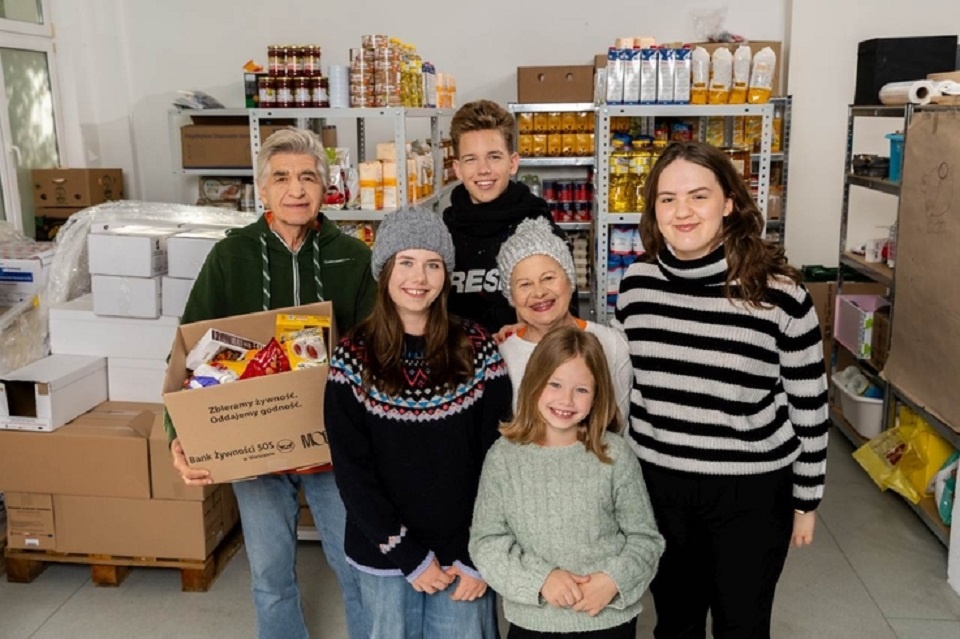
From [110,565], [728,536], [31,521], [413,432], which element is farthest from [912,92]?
[31,521]

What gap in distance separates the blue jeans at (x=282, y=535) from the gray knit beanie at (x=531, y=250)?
67cm

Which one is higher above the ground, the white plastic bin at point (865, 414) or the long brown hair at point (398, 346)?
the long brown hair at point (398, 346)

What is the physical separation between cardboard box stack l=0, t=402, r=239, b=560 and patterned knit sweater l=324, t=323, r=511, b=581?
1.38 metres

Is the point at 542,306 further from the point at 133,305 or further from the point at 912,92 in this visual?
the point at 912,92

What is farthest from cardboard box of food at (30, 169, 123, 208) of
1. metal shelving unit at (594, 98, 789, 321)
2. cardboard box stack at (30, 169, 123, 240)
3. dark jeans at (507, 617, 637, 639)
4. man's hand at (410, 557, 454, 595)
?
dark jeans at (507, 617, 637, 639)

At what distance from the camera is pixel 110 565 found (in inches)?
123

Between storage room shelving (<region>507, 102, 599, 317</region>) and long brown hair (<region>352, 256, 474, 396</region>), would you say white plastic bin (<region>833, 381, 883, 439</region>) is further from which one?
long brown hair (<region>352, 256, 474, 396</region>)

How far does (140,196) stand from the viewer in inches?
261

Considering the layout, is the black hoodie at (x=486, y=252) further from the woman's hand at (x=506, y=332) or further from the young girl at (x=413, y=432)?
the young girl at (x=413, y=432)

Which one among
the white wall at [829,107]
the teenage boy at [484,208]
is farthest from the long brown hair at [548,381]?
the white wall at [829,107]

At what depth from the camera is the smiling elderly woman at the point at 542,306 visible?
77.9 inches

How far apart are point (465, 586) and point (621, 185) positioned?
1997mm

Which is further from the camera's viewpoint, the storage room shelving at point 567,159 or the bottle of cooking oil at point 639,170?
the storage room shelving at point 567,159

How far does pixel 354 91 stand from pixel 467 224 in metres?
1.45
